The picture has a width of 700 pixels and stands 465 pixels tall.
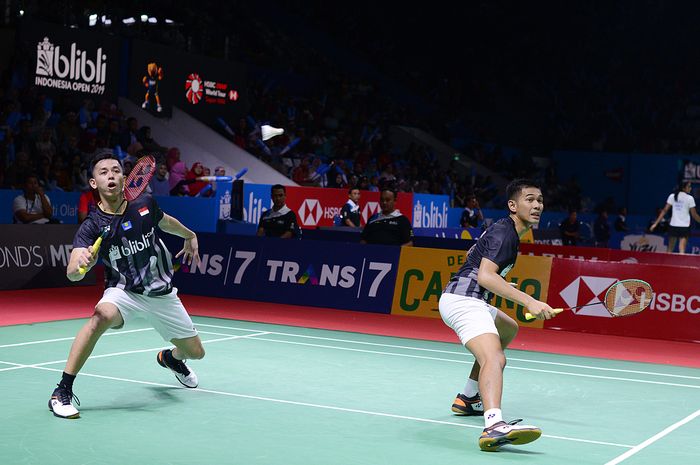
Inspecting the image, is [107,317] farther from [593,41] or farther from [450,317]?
[593,41]

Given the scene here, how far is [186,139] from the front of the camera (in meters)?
24.5

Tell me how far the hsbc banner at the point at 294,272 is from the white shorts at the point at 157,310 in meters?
6.77

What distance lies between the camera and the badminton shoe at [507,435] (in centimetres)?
615

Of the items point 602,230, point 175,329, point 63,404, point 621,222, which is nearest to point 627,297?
point 175,329

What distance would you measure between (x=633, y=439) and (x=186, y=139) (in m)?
18.9

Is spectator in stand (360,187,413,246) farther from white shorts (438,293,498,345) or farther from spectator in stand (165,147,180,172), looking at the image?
spectator in stand (165,147,180,172)

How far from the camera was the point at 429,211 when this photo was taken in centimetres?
2562

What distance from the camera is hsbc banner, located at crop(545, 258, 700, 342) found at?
1270 cm

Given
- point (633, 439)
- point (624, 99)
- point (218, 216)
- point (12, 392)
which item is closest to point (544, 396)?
point (633, 439)

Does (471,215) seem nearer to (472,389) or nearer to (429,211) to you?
(429,211)

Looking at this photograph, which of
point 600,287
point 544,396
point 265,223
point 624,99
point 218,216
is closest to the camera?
point 544,396

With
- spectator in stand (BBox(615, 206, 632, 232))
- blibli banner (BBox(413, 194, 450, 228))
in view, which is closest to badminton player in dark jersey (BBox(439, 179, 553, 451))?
blibli banner (BBox(413, 194, 450, 228))

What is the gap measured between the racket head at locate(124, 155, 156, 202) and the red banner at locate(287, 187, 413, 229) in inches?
565

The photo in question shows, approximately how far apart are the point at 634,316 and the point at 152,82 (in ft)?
50.0
